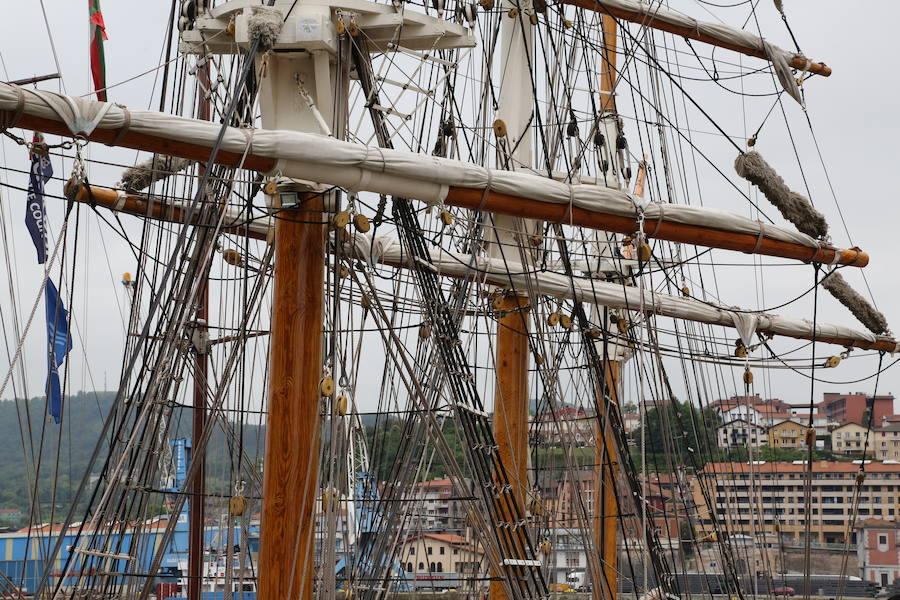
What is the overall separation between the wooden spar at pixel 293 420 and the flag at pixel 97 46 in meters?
2.71

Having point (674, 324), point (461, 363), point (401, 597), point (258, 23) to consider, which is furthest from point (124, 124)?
point (401, 597)

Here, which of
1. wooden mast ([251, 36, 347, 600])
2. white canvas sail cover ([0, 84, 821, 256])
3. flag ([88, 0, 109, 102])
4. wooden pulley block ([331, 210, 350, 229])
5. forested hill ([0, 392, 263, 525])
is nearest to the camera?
white canvas sail cover ([0, 84, 821, 256])

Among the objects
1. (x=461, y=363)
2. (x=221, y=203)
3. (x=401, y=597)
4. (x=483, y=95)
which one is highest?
(x=483, y=95)

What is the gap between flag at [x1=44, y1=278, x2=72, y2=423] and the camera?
13.2m

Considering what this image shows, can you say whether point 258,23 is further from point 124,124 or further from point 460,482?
point 460,482

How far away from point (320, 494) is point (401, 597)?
2878 centimetres

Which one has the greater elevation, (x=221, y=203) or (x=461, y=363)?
(x=221, y=203)

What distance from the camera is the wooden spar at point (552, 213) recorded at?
31.4ft

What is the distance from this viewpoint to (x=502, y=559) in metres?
11.7

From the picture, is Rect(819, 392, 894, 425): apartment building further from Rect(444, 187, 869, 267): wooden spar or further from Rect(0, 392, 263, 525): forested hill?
Rect(444, 187, 869, 267): wooden spar

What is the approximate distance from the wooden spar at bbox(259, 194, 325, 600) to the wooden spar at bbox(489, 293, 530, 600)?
15.7ft

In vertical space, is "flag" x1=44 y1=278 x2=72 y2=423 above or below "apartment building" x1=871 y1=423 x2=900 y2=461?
below

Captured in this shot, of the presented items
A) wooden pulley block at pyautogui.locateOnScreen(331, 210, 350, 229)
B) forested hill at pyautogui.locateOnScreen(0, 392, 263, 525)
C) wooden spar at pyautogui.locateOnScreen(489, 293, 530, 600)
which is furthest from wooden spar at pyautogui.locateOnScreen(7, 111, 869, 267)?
forested hill at pyautogui.locateOnScreen(0, 392, 263, 525)

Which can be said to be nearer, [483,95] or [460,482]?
[460,482]
